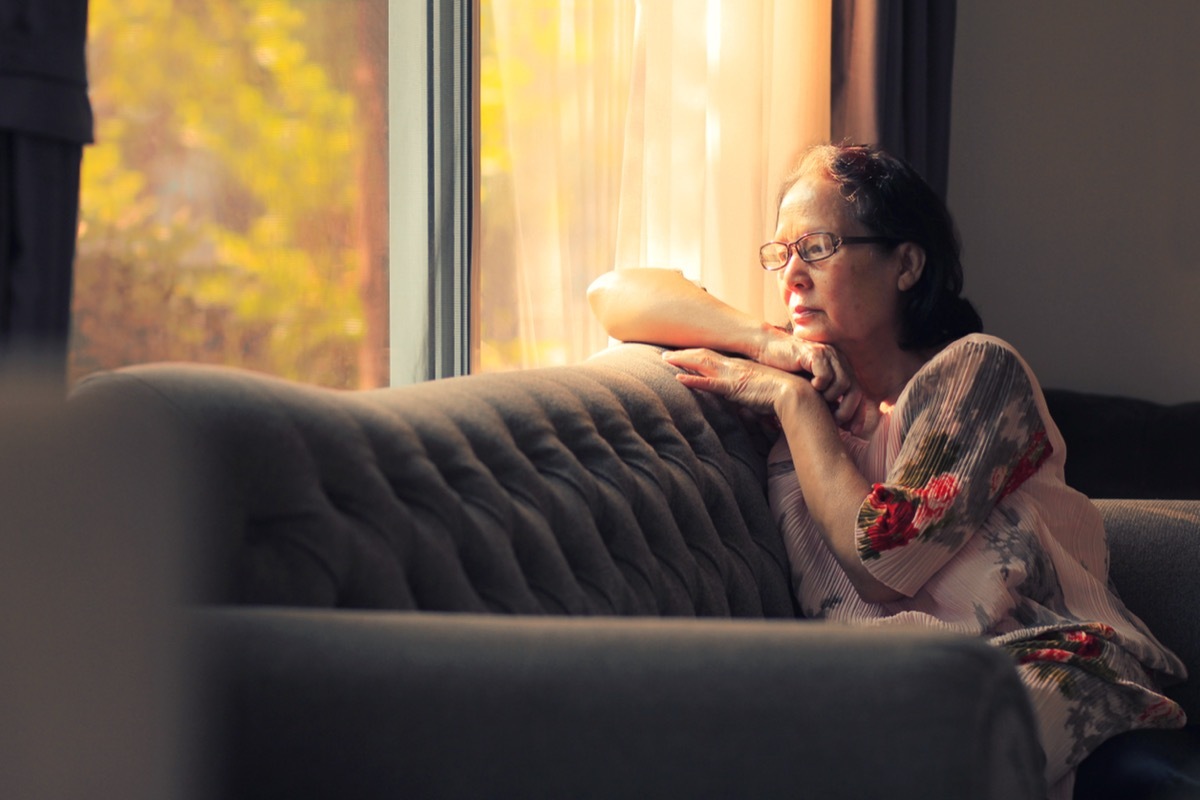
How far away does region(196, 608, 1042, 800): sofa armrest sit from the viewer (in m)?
0.72

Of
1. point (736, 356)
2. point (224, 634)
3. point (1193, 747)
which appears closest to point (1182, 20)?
point (736, 356)

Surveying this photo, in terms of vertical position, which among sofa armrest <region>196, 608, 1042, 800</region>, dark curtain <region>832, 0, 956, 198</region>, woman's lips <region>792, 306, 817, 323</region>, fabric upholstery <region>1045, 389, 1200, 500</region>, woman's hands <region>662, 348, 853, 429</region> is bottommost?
fabric upholstery <region>1045, 389, 1200, 500</region>

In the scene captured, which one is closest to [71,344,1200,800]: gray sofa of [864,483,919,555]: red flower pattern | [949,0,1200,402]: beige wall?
[864,483,919,555]: red flower pattern

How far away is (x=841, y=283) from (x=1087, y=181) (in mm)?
2366

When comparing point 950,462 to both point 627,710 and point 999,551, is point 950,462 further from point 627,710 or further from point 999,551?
point 627,710

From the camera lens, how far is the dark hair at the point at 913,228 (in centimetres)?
183

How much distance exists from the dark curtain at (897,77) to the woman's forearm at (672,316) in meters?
1.28

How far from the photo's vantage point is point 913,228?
1.84 metres

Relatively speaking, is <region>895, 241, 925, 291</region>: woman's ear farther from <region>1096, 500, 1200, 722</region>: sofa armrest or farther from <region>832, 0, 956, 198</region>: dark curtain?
<region>832, 0, 956, 198</region>: dark curtain

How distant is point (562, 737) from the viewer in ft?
2.41

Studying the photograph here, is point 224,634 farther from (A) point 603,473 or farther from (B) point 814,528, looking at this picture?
(B) point 814,528

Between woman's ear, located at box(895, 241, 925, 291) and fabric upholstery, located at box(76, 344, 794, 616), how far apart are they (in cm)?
33

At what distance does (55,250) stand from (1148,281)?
3430mm

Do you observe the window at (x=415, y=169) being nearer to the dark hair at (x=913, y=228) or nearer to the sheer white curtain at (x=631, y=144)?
the sheer white curtain at (x=631, y=144)
